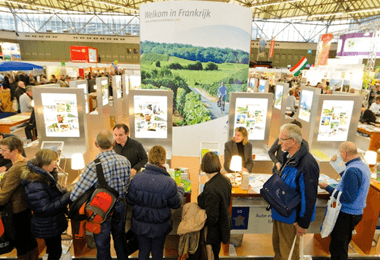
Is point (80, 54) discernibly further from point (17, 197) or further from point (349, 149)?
point (349, 149)

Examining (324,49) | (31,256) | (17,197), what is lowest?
(31,256)

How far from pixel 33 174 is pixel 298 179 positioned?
253 centimetres

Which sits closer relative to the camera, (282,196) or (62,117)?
(282,196)

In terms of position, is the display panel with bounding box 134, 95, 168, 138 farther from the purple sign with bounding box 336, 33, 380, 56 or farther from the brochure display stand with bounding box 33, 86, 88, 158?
the purple sign with bounding box 336, 33, 380, 56

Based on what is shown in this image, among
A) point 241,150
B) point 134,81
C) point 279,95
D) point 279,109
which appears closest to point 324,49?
point 279,95

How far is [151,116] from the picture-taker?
474cm

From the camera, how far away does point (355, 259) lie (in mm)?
3352

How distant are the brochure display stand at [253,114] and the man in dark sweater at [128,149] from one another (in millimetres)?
2093

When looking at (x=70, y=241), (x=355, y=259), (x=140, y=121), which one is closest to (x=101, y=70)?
(x=140, y=121)

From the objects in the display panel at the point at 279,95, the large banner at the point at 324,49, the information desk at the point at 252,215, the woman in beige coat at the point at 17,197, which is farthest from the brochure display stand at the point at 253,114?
the large banner at the point at 324,49

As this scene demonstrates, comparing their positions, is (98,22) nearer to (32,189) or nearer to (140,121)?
(140,121)

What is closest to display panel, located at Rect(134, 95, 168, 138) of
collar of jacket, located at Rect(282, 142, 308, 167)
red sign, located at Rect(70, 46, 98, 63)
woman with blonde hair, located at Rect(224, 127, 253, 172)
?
woman with blonde hair, located at Rect(224, 127, 253, 172)

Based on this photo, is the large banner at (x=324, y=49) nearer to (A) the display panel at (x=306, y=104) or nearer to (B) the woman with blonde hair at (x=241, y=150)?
(A) the display panel at (x=306, y=104)

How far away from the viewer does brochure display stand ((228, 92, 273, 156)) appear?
5.10m
